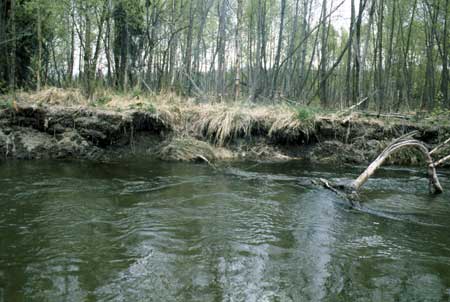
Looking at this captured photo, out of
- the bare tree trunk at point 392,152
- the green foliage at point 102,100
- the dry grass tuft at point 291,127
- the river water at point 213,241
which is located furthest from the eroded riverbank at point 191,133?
the bare tree trunk at point 392,152

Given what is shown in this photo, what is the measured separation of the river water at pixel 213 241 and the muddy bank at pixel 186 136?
2.15m

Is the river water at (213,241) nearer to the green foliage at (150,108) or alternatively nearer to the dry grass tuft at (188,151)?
the dry grass tuft at (188,151)

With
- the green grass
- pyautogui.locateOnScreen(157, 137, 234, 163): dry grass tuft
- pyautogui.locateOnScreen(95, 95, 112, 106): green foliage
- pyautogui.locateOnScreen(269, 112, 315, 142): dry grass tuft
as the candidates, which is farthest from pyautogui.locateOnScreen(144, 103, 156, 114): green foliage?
the green grass

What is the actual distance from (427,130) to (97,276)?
9689 millimetres

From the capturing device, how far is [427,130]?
998cm

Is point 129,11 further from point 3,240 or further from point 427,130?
point 3,240

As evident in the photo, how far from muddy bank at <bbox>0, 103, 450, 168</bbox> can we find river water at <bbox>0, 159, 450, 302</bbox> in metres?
2.15

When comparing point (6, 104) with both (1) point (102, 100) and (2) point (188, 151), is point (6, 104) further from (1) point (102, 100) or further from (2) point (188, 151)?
(2) point (188, 151)

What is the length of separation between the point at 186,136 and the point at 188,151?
718 millimetres

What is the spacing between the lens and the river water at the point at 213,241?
2746 mm

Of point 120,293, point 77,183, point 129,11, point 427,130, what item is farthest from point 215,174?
point 129,11

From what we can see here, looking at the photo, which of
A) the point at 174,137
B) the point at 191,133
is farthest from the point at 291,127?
the point at 174,137

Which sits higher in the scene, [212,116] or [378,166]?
[212,116]

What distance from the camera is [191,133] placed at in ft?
31.4
